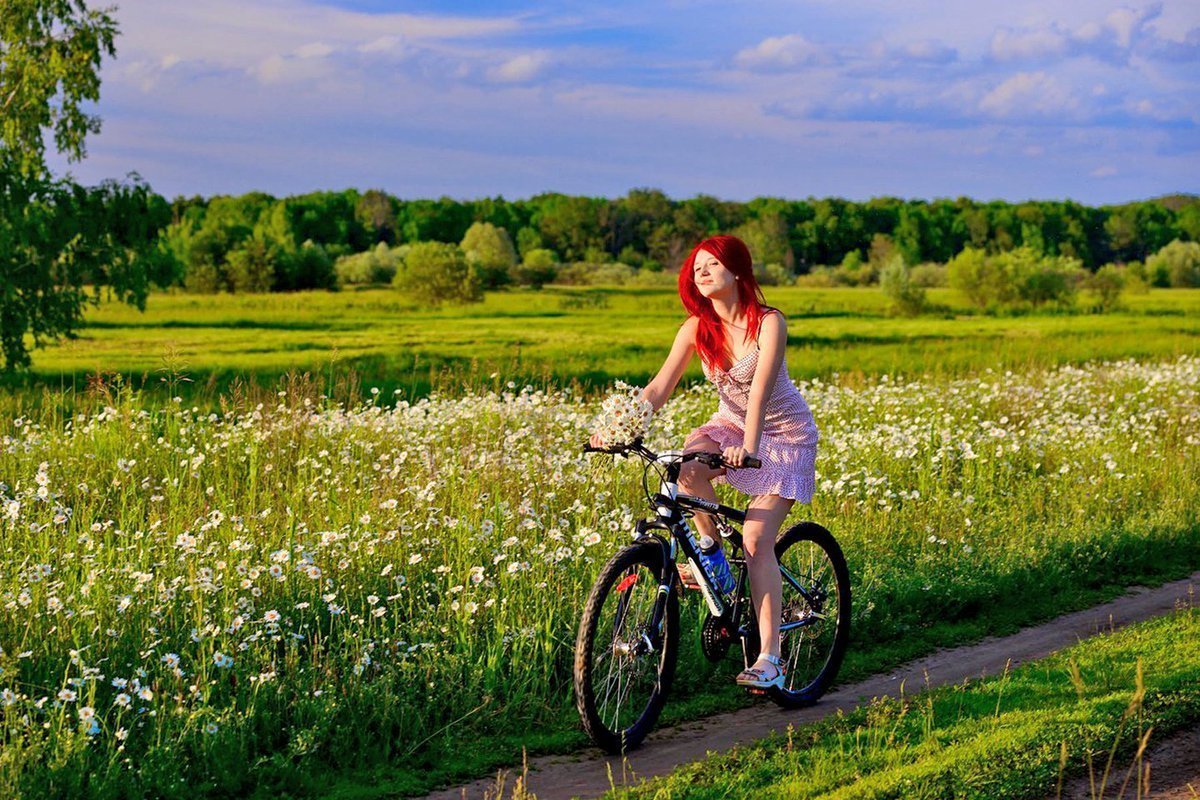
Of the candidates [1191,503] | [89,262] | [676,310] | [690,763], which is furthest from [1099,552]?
[676,310]

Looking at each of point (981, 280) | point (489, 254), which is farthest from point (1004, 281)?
point (489, 254)

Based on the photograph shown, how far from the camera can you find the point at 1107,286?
221 feet

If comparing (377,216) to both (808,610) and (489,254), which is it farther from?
(808,610)

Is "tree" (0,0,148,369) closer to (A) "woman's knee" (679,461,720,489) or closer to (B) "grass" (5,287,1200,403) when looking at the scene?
(B) "grass" (5,287,1200,403)

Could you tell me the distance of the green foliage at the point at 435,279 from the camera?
5859cm

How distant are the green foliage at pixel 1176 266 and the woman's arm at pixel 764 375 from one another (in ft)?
280

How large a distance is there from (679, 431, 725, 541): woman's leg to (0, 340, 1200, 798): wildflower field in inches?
46.0

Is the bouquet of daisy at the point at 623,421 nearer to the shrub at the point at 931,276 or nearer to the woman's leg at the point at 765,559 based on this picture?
the woman's leg at the point at 765,559

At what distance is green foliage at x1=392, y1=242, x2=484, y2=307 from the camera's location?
58594 mm

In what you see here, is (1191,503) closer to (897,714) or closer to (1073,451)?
(1073,451)

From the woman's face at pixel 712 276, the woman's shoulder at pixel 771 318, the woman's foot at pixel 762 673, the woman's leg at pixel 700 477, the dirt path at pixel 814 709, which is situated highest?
the woman's face at pixel 712 276

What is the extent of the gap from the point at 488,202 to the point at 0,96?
183ft

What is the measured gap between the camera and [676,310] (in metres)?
60.8

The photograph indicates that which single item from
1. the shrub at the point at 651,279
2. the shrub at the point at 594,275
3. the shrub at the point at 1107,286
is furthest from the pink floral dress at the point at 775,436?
the shrub at the point at 594,275
